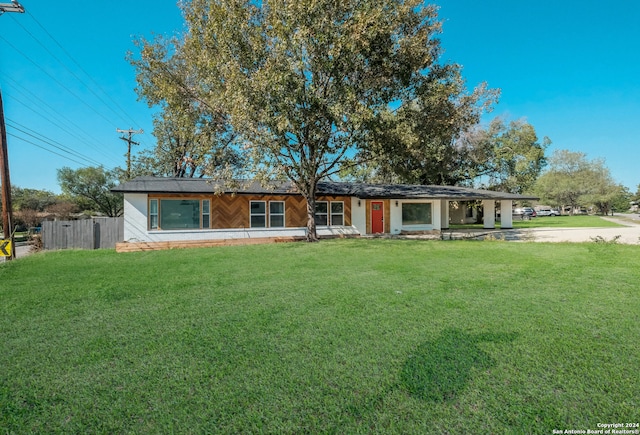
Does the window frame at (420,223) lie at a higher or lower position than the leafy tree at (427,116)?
lower

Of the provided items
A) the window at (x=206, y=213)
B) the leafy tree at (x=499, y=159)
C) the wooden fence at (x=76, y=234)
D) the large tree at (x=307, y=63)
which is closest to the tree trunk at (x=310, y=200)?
the large tree at (x=307, y=63)

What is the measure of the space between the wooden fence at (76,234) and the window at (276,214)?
650cm

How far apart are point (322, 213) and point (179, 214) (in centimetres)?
678

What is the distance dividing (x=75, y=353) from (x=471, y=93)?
15898 mm

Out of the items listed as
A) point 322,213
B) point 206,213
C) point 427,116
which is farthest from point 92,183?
point 427,116

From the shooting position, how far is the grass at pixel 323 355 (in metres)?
2.24

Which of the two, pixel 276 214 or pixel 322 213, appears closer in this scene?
pixel 276 214

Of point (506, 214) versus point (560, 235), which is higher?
point (506, 214)

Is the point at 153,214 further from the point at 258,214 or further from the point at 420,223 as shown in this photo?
the point at 420,223

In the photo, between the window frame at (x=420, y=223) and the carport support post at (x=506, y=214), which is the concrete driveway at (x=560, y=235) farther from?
the carport support post at (x=506, y=214)

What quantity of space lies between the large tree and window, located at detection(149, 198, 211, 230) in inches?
148

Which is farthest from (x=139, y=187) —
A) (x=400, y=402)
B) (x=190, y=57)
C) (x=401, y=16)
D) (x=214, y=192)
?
(x=400, y=402)

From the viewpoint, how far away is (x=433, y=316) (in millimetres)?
4137

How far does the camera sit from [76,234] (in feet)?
45.1
